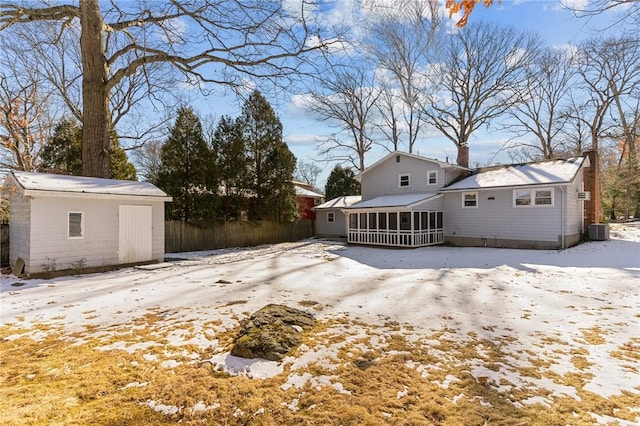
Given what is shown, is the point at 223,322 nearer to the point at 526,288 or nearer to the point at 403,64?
the point at 526,288

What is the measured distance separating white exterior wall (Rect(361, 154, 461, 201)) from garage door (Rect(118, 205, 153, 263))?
14260 millimetres

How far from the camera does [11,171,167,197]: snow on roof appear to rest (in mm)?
9233

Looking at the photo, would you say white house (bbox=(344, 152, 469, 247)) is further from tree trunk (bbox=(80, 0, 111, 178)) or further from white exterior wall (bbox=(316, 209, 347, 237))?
tree trunk (bbox=(80, 0, 111, 178))

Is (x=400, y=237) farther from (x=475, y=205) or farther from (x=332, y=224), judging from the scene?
(x=332, y=224)

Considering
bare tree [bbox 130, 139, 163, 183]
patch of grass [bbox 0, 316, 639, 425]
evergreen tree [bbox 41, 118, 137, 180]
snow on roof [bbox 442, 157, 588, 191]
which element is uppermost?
bare tree [bbox 130, 139, 163, 183]

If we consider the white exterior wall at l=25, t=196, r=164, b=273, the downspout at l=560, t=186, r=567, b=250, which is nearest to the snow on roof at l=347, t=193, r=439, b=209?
the downspout at l=560, t=186, r=567, b=250

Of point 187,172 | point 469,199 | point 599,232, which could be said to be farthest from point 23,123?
point 599,232

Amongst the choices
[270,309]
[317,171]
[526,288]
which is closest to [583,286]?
[526,288]

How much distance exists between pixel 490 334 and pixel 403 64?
25.3 metres

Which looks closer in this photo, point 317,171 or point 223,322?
point 223,322

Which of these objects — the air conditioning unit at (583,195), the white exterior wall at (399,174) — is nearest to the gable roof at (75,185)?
the white exterior wall at (399,174)

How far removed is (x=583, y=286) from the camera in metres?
7.75

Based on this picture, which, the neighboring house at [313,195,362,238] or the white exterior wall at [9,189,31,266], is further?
the neighboring house at [313,195,362,238]

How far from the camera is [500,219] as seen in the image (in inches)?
632
